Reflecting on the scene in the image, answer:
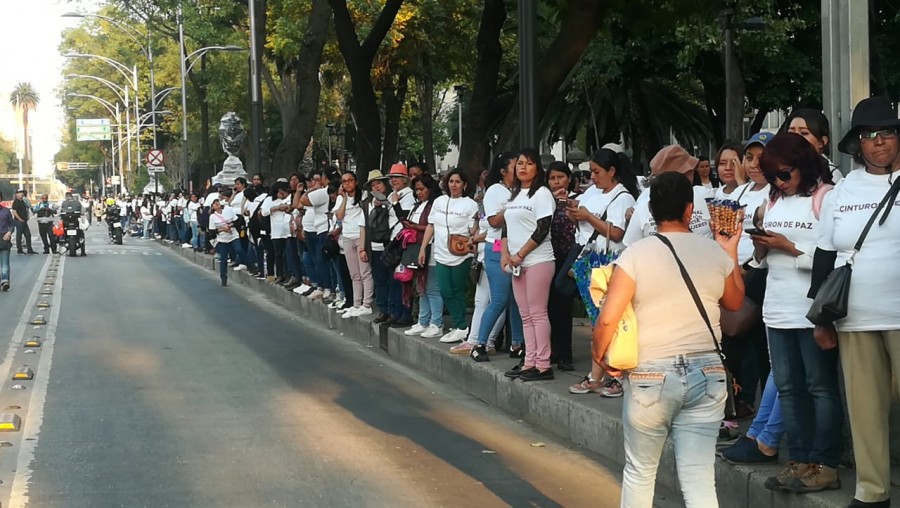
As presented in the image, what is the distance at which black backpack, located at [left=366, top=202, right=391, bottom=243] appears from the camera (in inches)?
545

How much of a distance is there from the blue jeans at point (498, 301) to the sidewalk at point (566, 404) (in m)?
0.29

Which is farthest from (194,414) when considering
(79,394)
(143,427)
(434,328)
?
(434,328)

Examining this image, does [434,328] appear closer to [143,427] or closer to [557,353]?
[557,353]

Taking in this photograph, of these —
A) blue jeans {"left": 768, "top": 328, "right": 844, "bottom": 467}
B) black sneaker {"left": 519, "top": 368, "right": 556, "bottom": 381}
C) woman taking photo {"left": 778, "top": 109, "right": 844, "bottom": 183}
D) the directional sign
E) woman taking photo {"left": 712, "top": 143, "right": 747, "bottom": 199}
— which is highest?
the directional sign

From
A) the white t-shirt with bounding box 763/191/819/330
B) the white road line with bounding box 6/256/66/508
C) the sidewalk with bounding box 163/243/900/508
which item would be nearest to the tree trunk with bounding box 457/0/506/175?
the sidewalk with bounding box 163/243/900/508

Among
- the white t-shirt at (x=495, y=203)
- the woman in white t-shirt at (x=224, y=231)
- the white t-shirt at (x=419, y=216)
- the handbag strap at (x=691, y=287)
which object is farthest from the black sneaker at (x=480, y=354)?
the woman in white t-shirt at (x=224, y=231)

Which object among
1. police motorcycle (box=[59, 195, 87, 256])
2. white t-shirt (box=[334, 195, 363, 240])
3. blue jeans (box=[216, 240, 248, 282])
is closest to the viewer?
white t-shirt (box=[334, 195, 363, 240])

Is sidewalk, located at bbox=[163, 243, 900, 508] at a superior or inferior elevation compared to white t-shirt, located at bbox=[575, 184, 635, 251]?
inferior

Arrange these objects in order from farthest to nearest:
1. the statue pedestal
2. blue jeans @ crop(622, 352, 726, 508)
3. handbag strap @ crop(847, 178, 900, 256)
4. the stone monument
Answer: the stone monument < the statue pedestal < handbag strap @ crop(847, 178, 900, 256) < blue jeans @ crop(622, 352, 726, 508)

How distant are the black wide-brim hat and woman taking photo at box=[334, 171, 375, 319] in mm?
9690

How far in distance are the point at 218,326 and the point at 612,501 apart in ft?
33.0

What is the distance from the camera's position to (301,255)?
1912 centimetres

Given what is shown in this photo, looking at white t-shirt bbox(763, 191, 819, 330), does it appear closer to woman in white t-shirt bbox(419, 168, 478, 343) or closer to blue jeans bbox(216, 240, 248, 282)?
woman in white t-shirt bbox(419, 168, 478, 343)

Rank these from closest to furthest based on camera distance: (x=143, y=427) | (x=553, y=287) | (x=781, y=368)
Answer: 1. (x=781, y=368)
2. (x=143, y=427)
3. (x=553, y=287)
